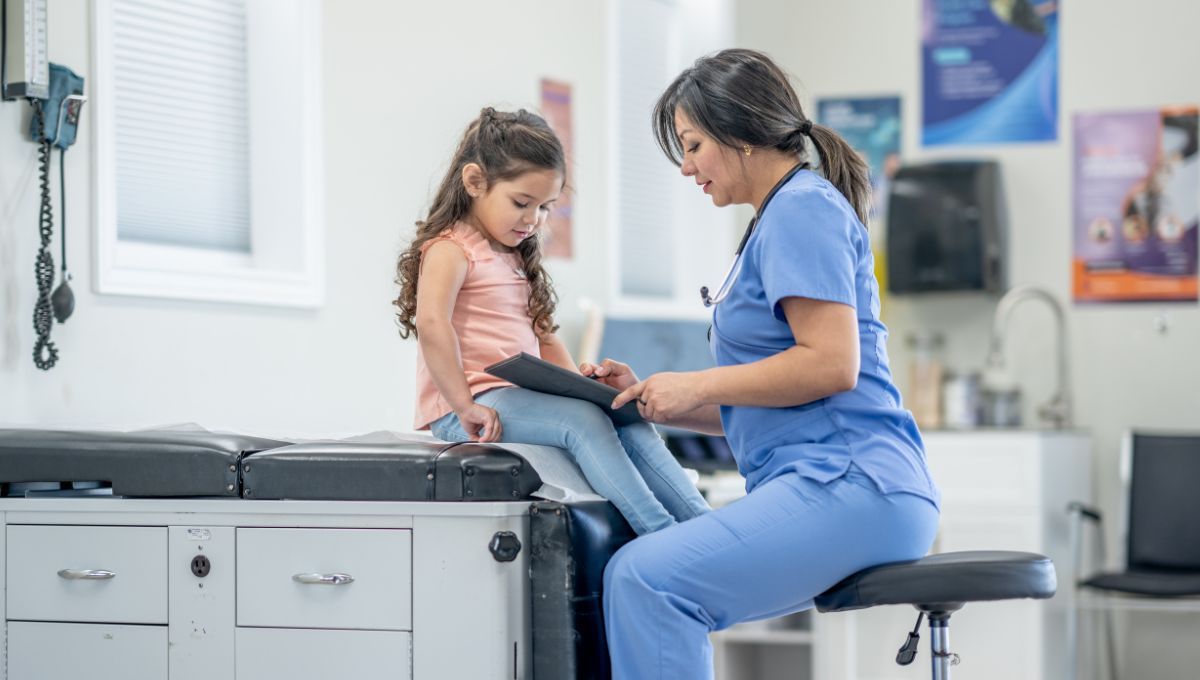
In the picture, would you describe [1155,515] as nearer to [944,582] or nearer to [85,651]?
[944,582]

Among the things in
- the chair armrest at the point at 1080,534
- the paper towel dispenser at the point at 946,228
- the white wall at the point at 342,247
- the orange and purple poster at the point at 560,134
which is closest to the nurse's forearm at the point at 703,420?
the white wall at the point at 342,247

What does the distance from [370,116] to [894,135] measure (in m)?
2.40

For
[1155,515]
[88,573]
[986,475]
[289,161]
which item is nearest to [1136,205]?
[1155,515]

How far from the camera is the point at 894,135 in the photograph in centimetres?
541

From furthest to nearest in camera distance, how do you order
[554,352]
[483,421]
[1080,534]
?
[1080,534], [554,352], [483,421]

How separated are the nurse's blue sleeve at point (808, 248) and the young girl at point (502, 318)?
1.30ft

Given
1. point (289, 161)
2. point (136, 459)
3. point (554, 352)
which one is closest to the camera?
point (136, 459)

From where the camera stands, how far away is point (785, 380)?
193 centimetres

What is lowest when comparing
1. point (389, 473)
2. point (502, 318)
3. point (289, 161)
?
point (389, 473)

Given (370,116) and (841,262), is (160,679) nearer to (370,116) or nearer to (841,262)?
(841,262)

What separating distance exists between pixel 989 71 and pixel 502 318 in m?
3.40

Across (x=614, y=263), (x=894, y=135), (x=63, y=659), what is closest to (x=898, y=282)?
(x=894, y=135)

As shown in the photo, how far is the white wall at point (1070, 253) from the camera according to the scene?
501 cm

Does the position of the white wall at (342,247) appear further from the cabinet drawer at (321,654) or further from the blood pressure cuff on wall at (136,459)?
the cabinet drawer at (321,654)
